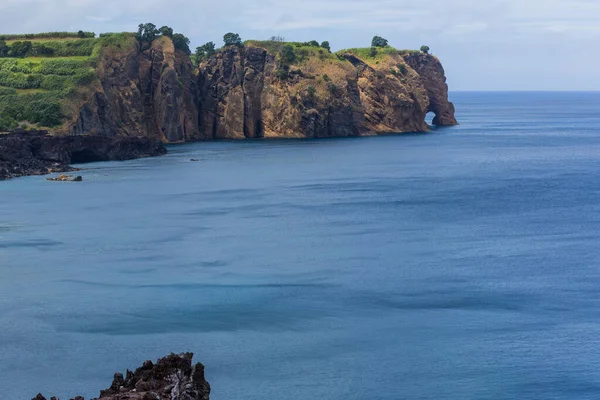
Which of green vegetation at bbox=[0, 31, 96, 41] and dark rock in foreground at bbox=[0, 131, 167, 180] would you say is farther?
green vegetation at bbox=[0, 31, 96, 41]

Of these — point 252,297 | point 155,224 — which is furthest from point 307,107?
point 252,297

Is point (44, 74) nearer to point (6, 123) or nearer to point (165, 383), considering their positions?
point (6, 123)

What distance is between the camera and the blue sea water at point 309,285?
47375 millimetres

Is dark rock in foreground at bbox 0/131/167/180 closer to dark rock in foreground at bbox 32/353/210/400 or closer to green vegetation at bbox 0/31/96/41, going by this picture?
green vegetation at bbox 0/31/96/41

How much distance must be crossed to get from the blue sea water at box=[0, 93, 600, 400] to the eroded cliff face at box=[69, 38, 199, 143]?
5086 cm

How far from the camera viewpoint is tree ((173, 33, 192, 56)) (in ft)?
633

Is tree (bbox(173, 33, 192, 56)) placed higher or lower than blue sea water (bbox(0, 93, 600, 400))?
higher

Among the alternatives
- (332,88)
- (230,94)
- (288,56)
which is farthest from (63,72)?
(332,88)

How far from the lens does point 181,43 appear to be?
194 metres

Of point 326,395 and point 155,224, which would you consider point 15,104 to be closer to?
point 155,224

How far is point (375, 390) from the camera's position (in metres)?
45.1

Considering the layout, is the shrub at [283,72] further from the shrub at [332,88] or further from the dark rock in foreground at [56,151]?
the dark rock in foreground at [56,151]

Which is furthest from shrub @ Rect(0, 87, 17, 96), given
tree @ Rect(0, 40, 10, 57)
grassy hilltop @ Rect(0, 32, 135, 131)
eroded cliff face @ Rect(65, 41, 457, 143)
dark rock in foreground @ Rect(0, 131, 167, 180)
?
tree @ Rect(0, 40, 10, 57)

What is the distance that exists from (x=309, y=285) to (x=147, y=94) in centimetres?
12811
